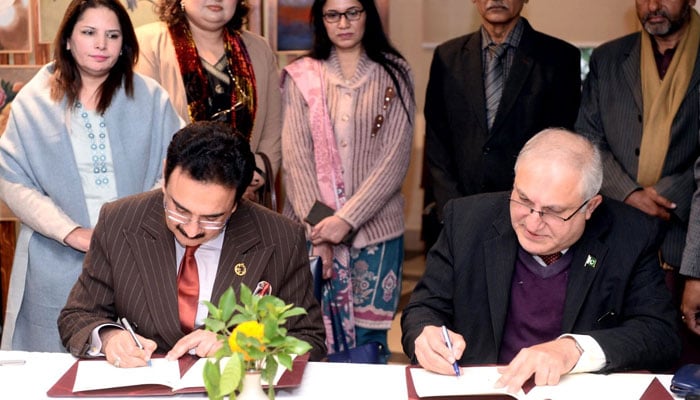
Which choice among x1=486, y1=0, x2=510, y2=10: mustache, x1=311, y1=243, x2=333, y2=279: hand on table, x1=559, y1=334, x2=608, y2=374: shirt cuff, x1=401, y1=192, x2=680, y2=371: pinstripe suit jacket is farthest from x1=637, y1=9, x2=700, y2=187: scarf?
x1=559, y1=334, x2=608, y2=374: shirt cuff

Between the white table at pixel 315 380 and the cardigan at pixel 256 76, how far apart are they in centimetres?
155

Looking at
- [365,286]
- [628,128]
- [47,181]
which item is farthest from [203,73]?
[628,128]

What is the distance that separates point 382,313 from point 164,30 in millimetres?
1414

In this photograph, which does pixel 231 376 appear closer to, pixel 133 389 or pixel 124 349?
pixel 133 389

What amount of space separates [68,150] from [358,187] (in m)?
1.15

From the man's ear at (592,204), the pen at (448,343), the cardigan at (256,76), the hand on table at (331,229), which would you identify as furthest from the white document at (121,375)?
the cardigan at (256,76)

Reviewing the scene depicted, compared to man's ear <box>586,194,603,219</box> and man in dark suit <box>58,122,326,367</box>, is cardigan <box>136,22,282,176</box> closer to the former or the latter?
man in dark suit <box>58,122,326,367</box>

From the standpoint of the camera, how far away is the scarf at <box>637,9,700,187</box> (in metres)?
3.95

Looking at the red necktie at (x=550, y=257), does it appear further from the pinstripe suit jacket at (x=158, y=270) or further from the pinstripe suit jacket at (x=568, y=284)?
the pinstripe suit jacket at (x=158, y=270)

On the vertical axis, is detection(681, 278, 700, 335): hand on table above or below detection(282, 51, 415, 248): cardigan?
below

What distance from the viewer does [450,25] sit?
6320 millimetres

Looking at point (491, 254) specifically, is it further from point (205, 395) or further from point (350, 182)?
point (350, 182)

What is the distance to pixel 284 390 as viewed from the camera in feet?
7.97

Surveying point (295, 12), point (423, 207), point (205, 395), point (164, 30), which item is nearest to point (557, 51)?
point (295, 12)
